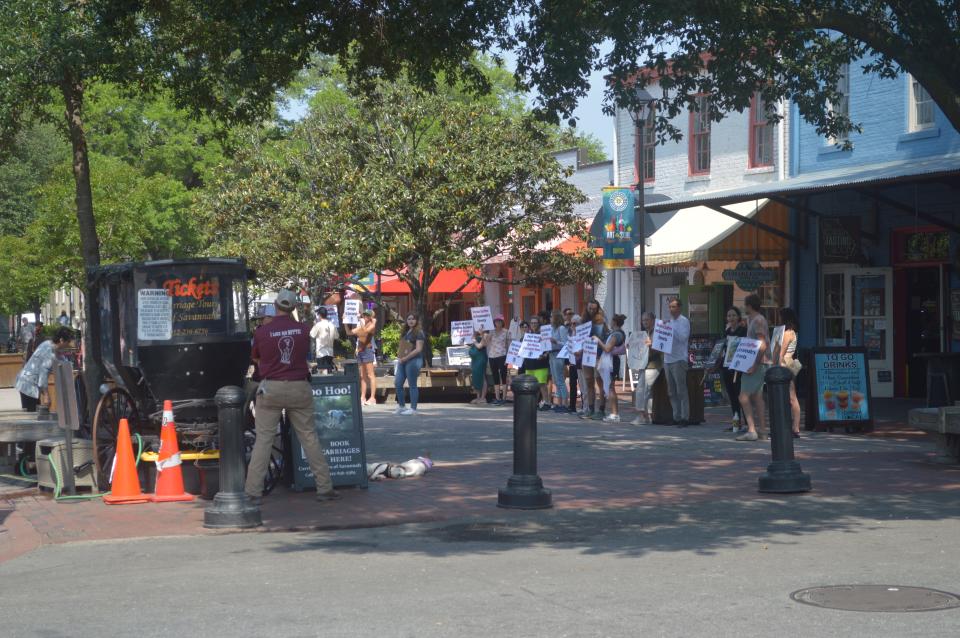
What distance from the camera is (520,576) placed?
25.4 ft

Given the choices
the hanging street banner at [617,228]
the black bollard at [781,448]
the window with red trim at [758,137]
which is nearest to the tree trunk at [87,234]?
the black bollard at [781,448]

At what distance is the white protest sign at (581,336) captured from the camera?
65.6 ft

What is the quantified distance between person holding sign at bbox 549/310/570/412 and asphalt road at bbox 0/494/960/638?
10.7 metres

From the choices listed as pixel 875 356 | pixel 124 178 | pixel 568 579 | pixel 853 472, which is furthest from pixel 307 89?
pixel 568 579

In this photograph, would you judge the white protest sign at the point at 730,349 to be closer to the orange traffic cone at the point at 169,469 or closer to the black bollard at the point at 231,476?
the orange traffic cone at the point at 169,469

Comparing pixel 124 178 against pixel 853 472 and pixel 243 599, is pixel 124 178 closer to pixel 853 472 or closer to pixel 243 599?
pixel 853 472

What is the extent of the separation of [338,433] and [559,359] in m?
9.77

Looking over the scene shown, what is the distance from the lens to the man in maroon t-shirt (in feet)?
36.0

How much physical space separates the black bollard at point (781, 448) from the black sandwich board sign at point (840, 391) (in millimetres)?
5552

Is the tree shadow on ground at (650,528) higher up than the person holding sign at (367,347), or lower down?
lower down

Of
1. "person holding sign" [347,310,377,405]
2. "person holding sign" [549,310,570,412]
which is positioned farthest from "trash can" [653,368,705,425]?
"person holding sign" [347,310,377,405]

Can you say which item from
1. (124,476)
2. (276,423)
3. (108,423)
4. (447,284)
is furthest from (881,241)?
(447,284)

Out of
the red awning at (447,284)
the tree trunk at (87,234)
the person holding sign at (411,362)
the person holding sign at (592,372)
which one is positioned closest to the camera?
the tree trunk at (87,234)

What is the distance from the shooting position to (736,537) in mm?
9094
